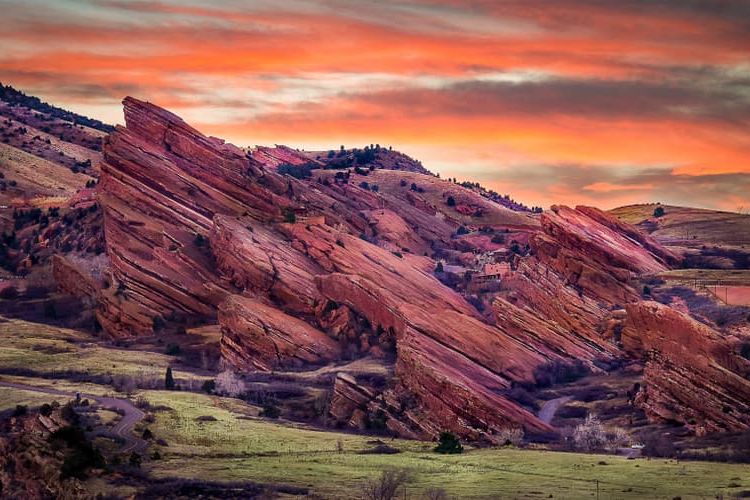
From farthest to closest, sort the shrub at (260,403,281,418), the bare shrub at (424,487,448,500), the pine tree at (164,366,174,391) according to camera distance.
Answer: the pine tree at (164,366,174,391)
the shrub at (260,403,281,418)
the bare shrub at (424,487,448,500)

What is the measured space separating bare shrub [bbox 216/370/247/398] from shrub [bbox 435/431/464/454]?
34.0m

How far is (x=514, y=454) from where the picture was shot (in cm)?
11194

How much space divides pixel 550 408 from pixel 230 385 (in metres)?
38.7

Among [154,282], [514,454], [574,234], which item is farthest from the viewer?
[574,234]

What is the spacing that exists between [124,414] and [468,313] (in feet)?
232

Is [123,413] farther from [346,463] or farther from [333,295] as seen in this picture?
[333,295]

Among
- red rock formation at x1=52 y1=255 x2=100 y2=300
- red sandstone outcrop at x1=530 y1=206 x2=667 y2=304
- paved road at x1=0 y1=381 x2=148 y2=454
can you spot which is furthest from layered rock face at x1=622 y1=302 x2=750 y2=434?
red rock formation at x1=52 y1=255 x2=100 y2=300

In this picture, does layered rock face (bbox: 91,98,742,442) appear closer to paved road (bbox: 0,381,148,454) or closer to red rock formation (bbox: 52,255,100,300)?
red rock formation (bbox: 52,255,100,300)

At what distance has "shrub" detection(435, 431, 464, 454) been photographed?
113113 mm

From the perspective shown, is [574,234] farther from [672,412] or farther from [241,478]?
[241,478]

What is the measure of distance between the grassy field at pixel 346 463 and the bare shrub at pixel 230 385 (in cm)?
387

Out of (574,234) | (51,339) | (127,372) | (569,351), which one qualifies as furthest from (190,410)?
(574,234)

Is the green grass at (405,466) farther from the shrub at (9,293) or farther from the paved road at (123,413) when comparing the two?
the shrub at (9,293)

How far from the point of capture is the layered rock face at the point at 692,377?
122 metres
